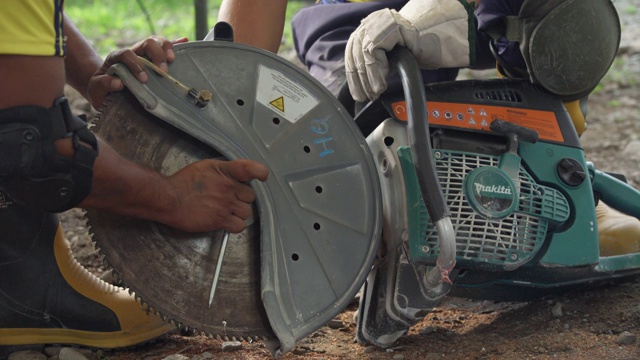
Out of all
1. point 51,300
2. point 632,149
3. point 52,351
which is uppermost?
point 632,149

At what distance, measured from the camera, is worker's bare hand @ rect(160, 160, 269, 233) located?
2.19 meters

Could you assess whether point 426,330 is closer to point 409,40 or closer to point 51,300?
point 409,40

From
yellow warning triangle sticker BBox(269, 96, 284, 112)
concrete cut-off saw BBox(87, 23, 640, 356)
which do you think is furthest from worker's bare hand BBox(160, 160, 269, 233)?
yellow warning triangle sticker BBox(269, 96, 284, 112)

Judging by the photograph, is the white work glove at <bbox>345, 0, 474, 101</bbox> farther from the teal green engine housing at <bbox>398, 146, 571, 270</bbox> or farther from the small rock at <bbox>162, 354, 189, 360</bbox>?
the small rock at <bbox>162, 354, 189, 360</bbox>

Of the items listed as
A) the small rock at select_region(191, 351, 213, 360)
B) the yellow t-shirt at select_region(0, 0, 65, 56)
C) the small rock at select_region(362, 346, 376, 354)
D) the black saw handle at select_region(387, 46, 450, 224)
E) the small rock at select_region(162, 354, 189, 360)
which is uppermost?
the yellow t-shirt at select_region(0, 0, 65, 56)

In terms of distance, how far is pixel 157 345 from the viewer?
2.59 metres

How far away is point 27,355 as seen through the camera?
97.0 inches

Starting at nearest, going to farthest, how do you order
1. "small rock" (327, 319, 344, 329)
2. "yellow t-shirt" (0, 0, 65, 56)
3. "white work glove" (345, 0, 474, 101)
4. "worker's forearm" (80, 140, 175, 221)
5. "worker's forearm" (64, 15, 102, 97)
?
"yellow t-shirt" (0, 0, 65, 56), "worker's forearm" (80, 140, 175, 221), "white work glove" (345, 0, 474, 101), "worker's forearm" (64, 15, 102, 97), "small rock" (327, 319, 344, 329)

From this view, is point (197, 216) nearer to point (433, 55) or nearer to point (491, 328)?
point (433, 55)

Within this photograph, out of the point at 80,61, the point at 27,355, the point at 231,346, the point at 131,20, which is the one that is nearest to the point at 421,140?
the point at 231,346

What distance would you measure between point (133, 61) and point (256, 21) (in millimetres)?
714

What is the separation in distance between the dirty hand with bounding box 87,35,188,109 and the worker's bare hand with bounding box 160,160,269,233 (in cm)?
27

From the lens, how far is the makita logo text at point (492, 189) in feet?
7.66

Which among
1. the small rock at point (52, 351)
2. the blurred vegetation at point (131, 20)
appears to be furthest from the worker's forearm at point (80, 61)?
the blurred vegetation at point (131, 20)
